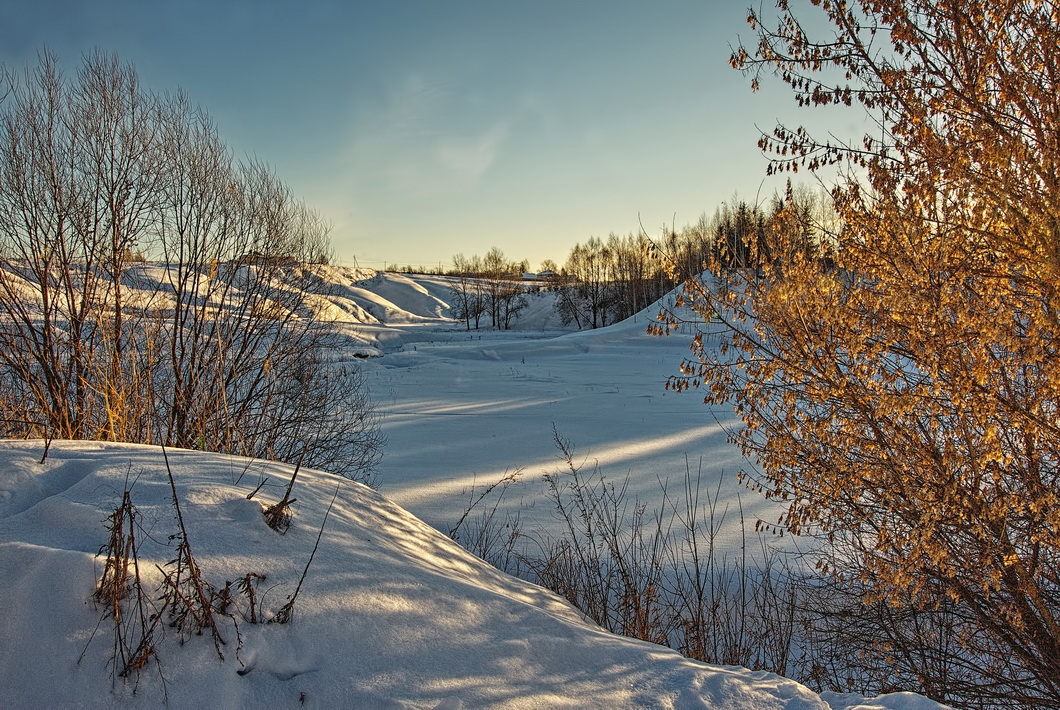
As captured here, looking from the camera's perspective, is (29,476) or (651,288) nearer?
(29,476)

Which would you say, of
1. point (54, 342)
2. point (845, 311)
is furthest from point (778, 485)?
point (54, 342)

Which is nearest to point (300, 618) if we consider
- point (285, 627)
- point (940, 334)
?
point (285, 627)

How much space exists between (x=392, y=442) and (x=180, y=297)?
4.32 meters

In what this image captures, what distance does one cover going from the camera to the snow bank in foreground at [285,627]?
5.60 ft

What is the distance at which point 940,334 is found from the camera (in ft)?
10.1

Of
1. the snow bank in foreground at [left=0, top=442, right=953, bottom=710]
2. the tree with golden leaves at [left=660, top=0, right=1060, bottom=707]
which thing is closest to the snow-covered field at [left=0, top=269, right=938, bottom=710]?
the snow bank in foreground at [left=0, top=442, right=953, bottom=710]

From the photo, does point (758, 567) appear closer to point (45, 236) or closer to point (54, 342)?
point (54, 342)

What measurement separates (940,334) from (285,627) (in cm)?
323

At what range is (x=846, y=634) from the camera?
4.71 m

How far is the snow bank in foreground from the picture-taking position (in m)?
1.71

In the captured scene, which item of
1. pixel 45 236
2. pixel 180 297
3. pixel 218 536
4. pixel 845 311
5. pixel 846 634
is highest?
pixel 45 236

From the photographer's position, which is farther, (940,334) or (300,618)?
(940,334)

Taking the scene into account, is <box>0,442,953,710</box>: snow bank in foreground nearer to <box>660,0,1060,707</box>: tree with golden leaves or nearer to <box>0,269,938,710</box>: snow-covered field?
<box>0,269,938,710</box>: snow-covered field

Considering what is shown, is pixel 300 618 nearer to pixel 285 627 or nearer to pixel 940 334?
pixel 285 627
